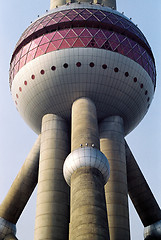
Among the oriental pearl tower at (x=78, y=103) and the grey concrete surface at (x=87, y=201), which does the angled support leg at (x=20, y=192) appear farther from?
the grey concrete surface at (x=87, y=201)

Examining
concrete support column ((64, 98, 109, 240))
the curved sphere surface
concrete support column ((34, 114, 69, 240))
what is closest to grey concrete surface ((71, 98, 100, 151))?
concrete support column ((64, 98, 109, 240))

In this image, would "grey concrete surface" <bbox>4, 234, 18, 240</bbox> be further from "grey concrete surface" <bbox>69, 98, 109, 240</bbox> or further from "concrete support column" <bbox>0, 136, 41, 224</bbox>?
"grey concrete surface" <bbox>69, 98, 109, 240</bbox>

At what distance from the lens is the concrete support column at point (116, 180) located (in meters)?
27.3

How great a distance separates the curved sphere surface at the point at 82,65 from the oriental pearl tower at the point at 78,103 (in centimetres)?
9

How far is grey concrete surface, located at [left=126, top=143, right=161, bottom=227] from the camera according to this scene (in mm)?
32469

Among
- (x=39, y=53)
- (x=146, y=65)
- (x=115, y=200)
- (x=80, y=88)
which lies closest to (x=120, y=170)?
(x=115, y=200)

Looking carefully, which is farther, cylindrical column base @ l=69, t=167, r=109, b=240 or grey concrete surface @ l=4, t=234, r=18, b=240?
grey concrete surface @ l=4, t=234, r=18, b=240

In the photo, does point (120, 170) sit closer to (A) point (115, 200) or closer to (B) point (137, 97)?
(A) point (115, 200)

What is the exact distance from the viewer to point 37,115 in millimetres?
34250

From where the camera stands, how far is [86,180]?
23094mm

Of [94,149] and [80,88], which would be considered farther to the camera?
[80,88]

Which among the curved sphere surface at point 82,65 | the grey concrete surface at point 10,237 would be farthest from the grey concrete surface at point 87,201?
the grey concrete surface at point 10,237

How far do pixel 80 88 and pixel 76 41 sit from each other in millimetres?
4518

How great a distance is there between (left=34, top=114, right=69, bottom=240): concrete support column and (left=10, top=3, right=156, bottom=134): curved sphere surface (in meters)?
2.29
